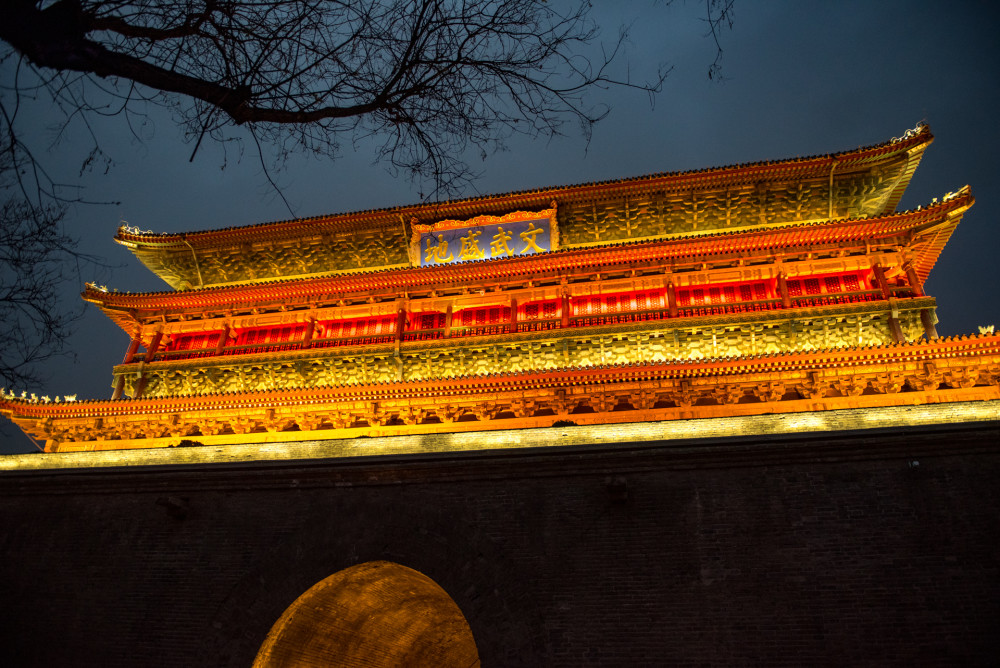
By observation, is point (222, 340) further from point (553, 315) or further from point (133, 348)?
point (553, 315)

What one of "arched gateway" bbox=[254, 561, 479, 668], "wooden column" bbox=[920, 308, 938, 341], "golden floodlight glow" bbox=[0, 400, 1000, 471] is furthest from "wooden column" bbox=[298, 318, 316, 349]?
"wooden column" bbox=[920, 308, 938, 341]

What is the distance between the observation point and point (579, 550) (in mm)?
7367

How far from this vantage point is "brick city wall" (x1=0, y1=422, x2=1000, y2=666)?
6598mm

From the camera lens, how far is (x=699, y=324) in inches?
457

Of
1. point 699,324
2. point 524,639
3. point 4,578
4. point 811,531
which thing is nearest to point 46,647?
point 4,578

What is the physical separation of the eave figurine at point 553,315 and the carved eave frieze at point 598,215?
0.14ft

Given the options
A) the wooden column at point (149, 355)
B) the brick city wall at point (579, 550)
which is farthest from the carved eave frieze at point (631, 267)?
the brick city wall at point (579, 550)

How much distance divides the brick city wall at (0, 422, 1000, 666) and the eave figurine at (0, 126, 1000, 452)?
261cm

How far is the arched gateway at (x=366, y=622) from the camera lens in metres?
7.81

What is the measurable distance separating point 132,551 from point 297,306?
6.49 m

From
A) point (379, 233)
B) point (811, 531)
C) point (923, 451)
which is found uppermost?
point (379, 233)

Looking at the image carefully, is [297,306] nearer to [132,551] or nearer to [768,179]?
[132,551]

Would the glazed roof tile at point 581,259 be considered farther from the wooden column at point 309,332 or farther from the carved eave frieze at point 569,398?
the carved eave frieze at point 569,398

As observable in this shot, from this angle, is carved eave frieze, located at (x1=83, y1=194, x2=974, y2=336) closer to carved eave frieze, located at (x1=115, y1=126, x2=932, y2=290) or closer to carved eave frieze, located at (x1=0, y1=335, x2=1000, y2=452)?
carved eave frieze, located at (x1=115, y1=126, x2=932, y2=290)
